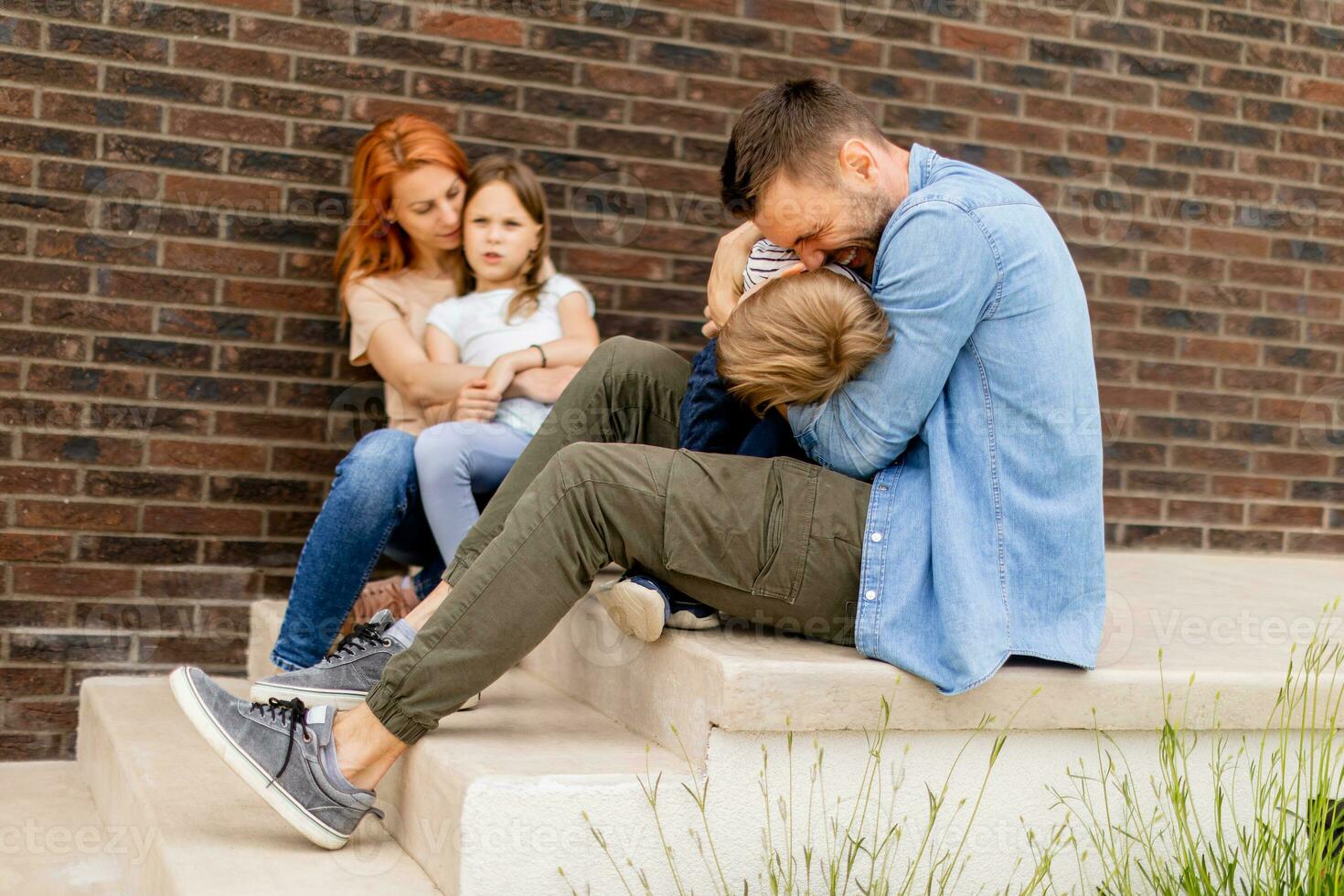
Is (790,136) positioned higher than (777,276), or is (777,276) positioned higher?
(790,136)

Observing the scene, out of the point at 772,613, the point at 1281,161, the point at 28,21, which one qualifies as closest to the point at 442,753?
the point at 772,613

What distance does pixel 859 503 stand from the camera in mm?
2211

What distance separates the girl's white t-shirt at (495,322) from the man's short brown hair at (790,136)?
121 centimetres

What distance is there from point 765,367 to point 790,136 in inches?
16.0

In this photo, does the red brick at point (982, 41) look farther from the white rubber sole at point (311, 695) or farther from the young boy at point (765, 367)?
A: the white rubber sole at point (311, 695)

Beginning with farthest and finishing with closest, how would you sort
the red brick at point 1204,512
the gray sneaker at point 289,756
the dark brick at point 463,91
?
1. the red brick at point 1204,512
2. the dark brick at point 463,91
3. the gray sneaker at point 289,756

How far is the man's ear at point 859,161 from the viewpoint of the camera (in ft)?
7.23

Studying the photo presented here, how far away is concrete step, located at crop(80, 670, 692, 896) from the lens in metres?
1.97

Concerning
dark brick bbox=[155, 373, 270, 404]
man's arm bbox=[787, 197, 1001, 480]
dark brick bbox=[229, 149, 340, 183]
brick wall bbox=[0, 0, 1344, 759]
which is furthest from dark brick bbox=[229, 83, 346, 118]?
man's arm bbox=[787, 197, 1001, 480]

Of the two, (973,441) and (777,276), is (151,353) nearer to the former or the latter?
(777,276)

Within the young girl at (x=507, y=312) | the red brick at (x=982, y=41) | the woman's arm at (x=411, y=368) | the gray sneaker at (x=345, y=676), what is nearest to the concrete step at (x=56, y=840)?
the gray sneaker at (x=345, y=676)

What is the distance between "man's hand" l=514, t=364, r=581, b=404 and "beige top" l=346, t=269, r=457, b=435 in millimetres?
346

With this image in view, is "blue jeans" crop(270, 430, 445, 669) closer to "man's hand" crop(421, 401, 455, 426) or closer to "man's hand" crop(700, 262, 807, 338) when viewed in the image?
"man's hand" crop(421, 401, 455, 426)

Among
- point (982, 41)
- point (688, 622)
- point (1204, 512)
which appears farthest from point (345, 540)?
point (1204, 512)
